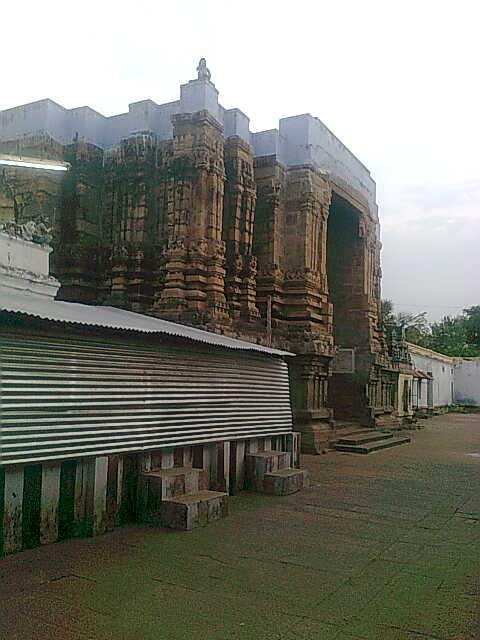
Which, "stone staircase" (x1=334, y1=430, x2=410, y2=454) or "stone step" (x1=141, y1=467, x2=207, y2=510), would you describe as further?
"stone staircase" (x1=334, y1=430, x2=410, y2=454)

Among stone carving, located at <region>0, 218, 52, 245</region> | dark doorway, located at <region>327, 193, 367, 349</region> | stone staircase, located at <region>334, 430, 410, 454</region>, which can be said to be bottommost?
stone staircase, located at <region>334, 430, 410, 454</region>

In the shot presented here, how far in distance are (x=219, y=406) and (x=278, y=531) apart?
1.94 metres

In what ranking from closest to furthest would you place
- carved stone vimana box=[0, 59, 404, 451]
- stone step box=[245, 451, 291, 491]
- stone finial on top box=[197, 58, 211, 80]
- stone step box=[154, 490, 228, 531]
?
1. stone step box=[154, 490, 228, 531]
2. stone step box=[245, 451, 291, 491]
3. carved stone vimana box=[0, 59, 404, 451]
4. stone finial on top box=[197, 58, 211, 80]

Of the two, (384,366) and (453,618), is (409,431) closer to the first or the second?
(384,366)

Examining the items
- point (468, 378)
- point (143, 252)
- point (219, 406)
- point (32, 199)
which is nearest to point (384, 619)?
point (219, 406)

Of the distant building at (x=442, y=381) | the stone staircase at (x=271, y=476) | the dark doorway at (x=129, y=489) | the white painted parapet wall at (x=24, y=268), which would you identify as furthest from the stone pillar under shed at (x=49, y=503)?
the distant building at (x=442, y=381)

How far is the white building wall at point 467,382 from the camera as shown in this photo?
40.9m

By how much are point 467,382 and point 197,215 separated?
33117mm

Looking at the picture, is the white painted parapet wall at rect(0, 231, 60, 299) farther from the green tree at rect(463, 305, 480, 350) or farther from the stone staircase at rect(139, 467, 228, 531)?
the green tree at rect(463, 305, 480, 350)

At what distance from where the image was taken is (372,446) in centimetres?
1380

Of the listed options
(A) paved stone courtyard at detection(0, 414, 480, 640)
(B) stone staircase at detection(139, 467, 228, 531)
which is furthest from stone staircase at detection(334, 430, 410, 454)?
(B) stone staircase at detection(139, 467, 228, 531)

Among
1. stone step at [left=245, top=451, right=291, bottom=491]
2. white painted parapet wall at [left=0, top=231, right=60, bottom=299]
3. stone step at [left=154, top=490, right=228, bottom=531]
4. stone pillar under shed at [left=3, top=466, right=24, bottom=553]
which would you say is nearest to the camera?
stone pillar under shed at [left=3, top=466, right=24, bottom=553]

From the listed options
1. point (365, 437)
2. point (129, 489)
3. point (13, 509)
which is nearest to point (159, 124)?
point (365, 437)

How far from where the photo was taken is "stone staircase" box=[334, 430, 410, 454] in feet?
43.7
